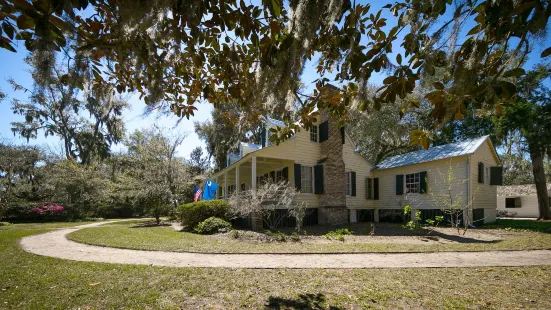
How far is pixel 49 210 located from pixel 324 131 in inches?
807

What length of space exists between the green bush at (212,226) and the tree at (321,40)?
8034mm

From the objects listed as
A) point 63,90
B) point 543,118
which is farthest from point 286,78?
point 543,118

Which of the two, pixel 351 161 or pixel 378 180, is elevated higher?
pixel 351 161

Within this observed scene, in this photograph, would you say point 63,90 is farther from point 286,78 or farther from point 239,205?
point 239,205

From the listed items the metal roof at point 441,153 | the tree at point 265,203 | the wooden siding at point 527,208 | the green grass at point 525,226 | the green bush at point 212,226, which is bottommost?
the wooden siding at point 527,208

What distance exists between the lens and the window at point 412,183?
50.0 feet

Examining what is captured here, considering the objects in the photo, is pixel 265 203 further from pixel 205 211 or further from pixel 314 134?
pixel 314 134

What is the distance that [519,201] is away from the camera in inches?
1035

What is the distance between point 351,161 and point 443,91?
14035 millimetres

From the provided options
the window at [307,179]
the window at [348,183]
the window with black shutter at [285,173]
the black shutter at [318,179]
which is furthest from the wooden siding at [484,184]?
the window with black shutter at [285,173]

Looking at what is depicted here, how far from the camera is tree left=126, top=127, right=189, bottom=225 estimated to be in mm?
16234

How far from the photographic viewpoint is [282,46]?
9.25ft

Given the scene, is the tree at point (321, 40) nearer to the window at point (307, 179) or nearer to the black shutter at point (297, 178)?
the black shutter at point (297, 178)

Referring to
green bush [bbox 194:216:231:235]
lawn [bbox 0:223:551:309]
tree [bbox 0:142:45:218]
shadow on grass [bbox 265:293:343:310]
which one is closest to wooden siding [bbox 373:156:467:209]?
lawn [bbox 0:223:551:309]
